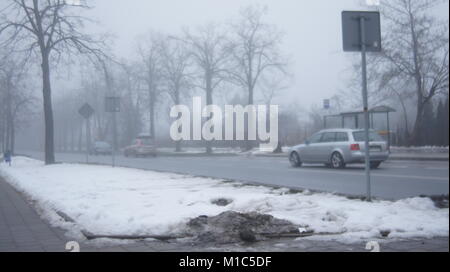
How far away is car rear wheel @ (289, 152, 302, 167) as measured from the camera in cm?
1441

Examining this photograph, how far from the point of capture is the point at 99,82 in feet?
31.6

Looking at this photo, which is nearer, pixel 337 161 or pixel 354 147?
pixel 354 147

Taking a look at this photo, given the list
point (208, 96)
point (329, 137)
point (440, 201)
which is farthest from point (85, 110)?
point (440, 201)

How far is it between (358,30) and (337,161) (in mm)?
7821

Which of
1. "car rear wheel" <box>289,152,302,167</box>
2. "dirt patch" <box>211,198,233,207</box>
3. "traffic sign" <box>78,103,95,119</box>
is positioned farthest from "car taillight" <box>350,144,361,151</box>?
"traffic sign" <box>78,103,95,119</box>

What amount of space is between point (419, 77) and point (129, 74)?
6.59 meters

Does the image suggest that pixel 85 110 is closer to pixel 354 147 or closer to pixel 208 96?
pixel 208 96

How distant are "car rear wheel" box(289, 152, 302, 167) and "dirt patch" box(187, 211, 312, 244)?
9.24 metres

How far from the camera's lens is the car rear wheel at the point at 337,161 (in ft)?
44.9

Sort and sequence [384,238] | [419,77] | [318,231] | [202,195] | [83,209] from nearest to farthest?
[384,238] → [318,231] → [83,209] → [202,195] → [419,77]

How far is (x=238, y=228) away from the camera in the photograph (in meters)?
4.83

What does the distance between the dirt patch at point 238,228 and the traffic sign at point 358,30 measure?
9.31ft

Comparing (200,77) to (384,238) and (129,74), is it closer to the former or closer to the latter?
(129,74)
